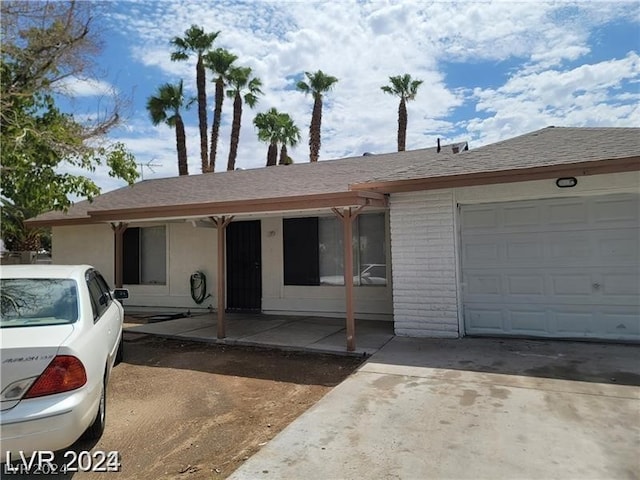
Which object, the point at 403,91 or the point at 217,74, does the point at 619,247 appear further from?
the point at 217,74

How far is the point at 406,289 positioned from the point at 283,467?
4544 mm

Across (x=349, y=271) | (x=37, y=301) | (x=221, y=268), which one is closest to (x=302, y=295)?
(x=221, y=268)

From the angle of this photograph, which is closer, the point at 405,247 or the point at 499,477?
the point at 499,477

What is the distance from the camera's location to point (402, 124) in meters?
26.6

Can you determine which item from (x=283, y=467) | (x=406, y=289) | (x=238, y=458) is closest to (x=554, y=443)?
(x=283, y=467)

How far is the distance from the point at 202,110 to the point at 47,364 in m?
24.9

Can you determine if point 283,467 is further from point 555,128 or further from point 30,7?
point 30,7

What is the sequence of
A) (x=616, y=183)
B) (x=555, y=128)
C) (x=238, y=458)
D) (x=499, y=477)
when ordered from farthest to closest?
(x=555, y=128)
(x=616, y=183)
(x=238, y=458)
(x=499, y=477)

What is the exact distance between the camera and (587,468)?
2893mm

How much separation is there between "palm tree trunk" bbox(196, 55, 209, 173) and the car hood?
23.7 m

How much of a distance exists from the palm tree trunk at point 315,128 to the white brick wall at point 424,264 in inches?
803

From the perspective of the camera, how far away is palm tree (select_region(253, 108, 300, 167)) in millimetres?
28188

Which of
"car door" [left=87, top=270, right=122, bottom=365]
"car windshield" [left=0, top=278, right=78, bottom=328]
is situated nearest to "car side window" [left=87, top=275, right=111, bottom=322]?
"car door" [left=87, top=270, right=122, bottom=365]

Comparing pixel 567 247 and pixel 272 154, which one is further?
pixel 272 154
